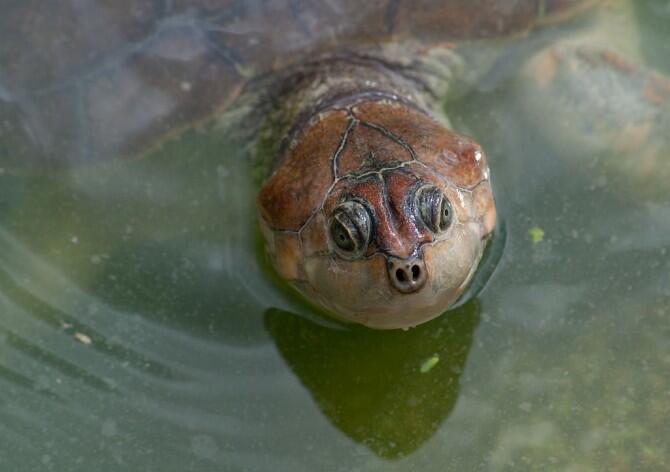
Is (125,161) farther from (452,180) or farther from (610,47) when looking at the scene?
(610,47)

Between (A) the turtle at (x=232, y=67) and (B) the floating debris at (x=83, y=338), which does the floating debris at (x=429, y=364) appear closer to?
(A) the turtle at (x=232, y=67)

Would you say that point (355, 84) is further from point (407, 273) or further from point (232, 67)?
point (407, 273)

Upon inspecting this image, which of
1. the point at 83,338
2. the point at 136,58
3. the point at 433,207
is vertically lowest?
the point at 83,338

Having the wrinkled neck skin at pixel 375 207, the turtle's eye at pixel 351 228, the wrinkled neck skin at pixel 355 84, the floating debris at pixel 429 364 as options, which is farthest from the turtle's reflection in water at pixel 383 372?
the wrinkled neck skin at pixel 355 84

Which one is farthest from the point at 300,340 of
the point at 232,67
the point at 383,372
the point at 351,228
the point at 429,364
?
the point at 232,67

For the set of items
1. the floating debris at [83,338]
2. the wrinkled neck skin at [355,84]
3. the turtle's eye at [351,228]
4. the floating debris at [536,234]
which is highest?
the turtle's eye at [351,228]

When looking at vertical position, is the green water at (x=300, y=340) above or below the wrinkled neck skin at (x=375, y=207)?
below
